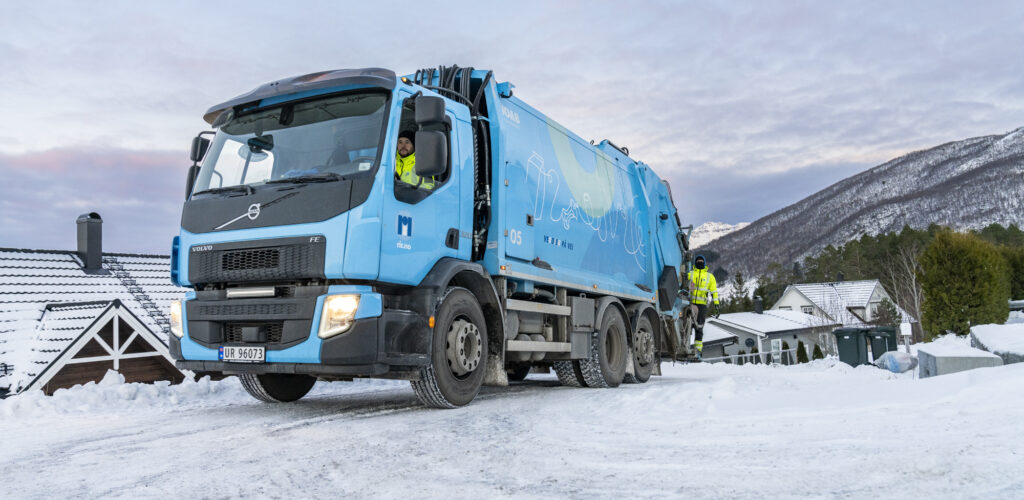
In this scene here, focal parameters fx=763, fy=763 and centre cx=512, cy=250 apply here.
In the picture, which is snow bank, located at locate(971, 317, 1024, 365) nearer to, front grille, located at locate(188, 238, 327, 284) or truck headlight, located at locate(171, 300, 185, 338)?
front grille, located at locate(188, 238, 327, 284)

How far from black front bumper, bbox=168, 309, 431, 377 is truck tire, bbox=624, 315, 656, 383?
5080 millimetres

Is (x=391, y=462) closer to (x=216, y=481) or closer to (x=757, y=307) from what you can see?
(x=216, y=481)

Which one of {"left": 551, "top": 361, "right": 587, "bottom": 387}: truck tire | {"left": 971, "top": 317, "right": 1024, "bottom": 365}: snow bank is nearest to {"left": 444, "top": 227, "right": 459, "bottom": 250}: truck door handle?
{"left": 551, "top": 361, "right": 587, "bottom": 387}: truck tire

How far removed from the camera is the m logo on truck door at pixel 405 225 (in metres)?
6.04

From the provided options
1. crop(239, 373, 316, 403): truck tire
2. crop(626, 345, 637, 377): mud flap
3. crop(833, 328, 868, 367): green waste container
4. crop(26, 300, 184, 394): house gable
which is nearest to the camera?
crop(239, 373, 316, 403): truck tire

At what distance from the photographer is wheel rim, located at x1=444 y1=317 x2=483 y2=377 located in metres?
6.62

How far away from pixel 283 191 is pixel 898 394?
17.4 ft

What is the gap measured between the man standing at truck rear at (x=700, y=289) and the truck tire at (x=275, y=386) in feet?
23.5

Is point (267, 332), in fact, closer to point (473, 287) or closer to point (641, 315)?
point (473, 287)

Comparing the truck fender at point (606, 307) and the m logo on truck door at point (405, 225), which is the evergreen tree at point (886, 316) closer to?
the truck fender at point (606, 307)

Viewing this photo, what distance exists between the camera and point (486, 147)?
7.37m

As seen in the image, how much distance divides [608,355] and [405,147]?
4.69 metres

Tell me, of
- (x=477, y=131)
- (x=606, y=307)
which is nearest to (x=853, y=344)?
(x=606, y=307)

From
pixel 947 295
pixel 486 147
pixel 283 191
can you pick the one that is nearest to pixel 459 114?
pixel 486 147
